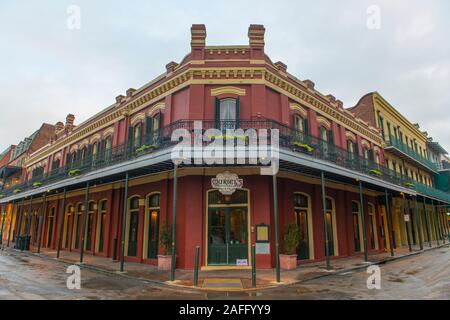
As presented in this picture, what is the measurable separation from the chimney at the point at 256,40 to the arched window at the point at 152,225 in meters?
7.82

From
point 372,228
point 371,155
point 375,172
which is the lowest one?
point 372,228

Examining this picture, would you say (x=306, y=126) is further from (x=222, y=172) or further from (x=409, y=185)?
(x=409, y=185)

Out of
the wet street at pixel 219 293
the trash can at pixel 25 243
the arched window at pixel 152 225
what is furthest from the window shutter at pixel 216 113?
the trash can at pixel 25 243

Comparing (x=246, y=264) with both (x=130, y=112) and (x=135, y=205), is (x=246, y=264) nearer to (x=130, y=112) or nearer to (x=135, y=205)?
(x=135, y=205)

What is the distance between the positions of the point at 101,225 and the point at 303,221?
38.2ft

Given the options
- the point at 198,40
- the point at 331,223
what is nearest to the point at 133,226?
the point at 198,40

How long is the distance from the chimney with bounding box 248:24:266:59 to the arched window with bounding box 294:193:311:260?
6.55 meters

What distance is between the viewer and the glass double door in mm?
11789

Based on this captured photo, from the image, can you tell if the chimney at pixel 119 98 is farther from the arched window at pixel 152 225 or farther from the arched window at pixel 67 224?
the arched window at pixel 67 224

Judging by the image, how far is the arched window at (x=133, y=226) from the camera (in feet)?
48.2

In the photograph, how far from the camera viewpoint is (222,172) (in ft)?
40.2

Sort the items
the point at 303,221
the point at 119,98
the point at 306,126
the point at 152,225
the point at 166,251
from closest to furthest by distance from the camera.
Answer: the point at 166,251 → the point at 303,221 → the point at 152,225 → the point at 306,126 → the point at 119,98

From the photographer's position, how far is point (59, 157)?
81.8 ft

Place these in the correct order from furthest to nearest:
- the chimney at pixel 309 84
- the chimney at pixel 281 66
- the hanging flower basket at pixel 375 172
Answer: the hanging flower basket at pixel 375 172, the chimney at pixel 309 84, the chimney at pixel 281 66
